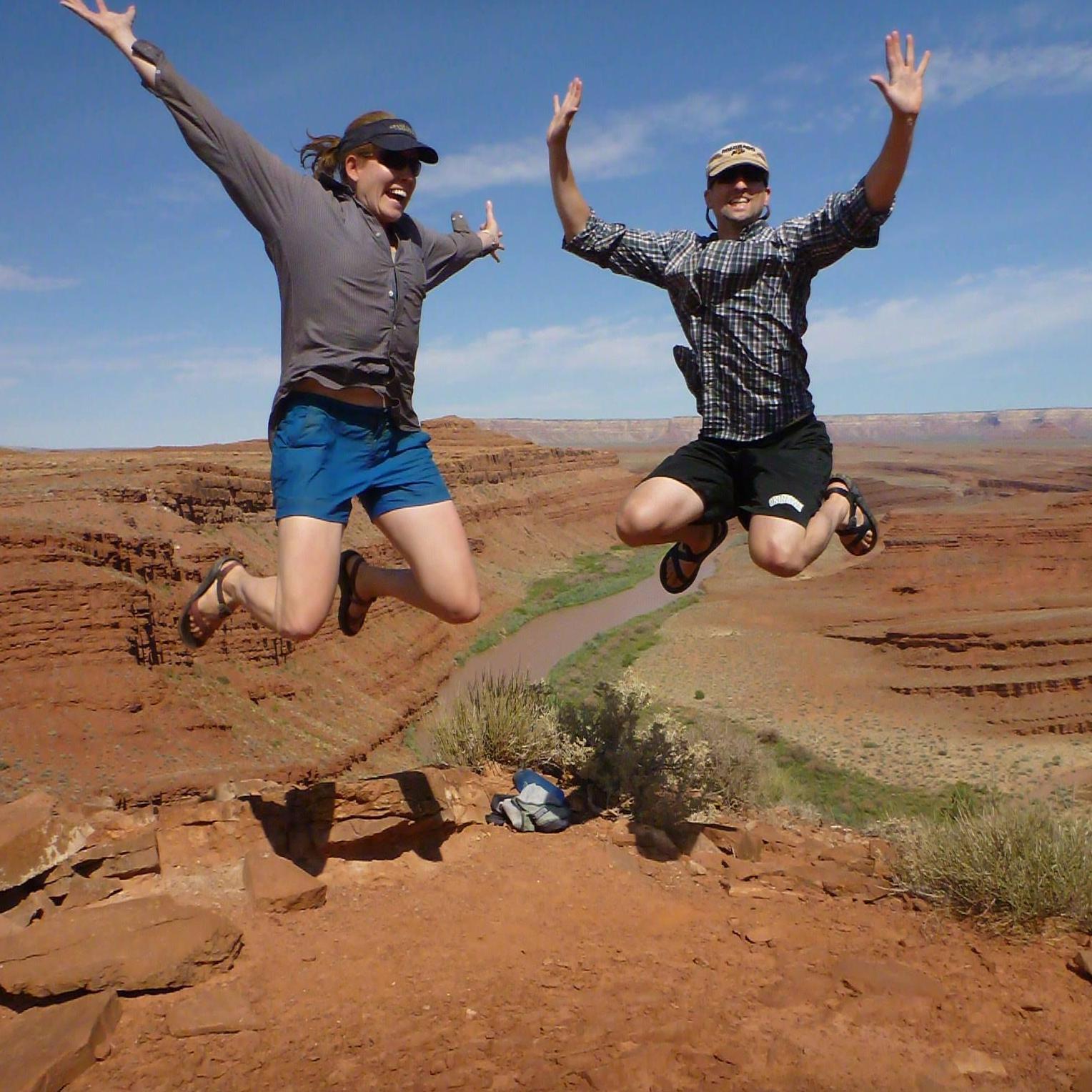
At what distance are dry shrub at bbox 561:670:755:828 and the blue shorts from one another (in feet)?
6.91

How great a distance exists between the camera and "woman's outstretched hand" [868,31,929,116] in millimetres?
3287

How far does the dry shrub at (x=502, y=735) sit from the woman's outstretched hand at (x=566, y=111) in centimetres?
303

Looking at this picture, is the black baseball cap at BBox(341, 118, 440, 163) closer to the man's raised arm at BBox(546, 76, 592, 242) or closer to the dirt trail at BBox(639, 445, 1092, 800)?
the man's raised arm at BBox(546, 76, 592, 242)

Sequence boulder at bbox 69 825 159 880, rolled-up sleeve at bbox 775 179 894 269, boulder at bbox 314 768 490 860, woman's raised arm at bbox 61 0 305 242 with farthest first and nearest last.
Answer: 1. boulder at bbox 314 768 490 860
2. boulder at bbox 69 825 159 880
3. rolled-up sleeve at bbox 775 179 894 269
4. woman's raised arm at bbox 61 0 305 242

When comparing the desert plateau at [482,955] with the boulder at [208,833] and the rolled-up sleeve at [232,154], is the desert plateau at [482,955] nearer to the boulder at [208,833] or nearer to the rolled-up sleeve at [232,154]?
the boulder at [208,833]

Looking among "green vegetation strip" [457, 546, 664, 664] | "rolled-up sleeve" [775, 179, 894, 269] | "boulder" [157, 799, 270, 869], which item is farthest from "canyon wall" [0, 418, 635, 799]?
"rolled-up sleeve" [775, 179, 894, 269]

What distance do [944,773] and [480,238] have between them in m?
15.3

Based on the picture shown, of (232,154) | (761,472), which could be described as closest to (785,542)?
(761,472)

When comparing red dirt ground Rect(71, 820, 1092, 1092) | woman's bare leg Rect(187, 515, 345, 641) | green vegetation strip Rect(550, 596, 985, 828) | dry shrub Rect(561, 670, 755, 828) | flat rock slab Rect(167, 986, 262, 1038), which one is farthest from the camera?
green vegetation strip Rect(550, 596, 985, 828)

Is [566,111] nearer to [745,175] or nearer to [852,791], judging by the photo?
[745,175]

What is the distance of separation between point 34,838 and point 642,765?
283 cm

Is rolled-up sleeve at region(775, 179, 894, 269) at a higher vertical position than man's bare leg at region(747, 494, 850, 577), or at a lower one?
higher

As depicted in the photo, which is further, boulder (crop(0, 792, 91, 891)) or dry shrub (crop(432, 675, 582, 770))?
dry shrub (crop(432, 675, 582, 770))

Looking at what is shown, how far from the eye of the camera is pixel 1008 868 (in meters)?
3.78
